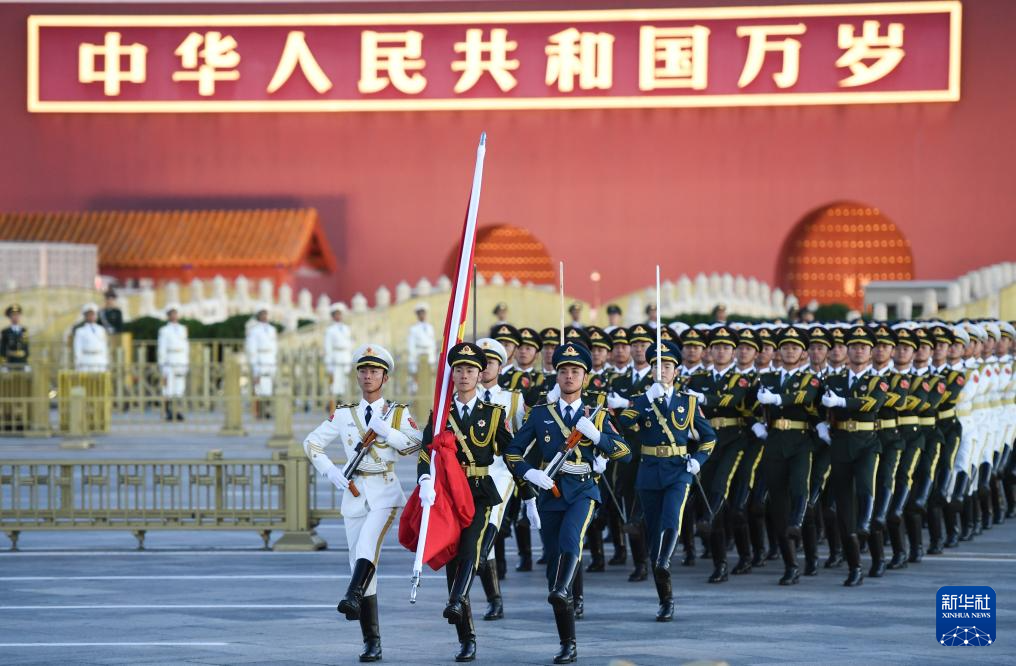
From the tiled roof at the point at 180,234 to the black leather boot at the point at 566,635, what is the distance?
21.6 m

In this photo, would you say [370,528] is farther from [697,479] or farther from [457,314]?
[697,479]

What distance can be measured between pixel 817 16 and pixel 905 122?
7.53 ft

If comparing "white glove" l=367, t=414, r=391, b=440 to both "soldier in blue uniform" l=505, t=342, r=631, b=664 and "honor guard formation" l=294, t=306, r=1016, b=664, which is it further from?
"soldier in blue uniform" l=505, t=342, r=631, b=664

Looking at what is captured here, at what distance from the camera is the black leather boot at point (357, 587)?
25.9 feet

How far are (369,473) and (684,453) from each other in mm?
2053

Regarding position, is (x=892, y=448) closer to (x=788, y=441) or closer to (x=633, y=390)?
(x=788, y=441)

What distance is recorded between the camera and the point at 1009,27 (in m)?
29.0

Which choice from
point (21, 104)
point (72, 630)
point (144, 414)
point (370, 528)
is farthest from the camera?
point (21, 104)

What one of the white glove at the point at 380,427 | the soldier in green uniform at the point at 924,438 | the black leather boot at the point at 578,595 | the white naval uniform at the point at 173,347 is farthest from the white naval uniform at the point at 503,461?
the white naval uniform at the point at 173,347

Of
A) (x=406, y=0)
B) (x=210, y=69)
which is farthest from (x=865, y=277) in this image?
(x=210, y=69)

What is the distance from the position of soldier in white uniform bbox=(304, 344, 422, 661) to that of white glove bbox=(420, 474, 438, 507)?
0.75 ft

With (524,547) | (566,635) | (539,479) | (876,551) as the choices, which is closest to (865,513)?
(876,551)

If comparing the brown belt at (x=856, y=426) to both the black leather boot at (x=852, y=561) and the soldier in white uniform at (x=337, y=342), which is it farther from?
the soldier in white uniform at (x=337, y=342)

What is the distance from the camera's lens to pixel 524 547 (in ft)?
36.0
